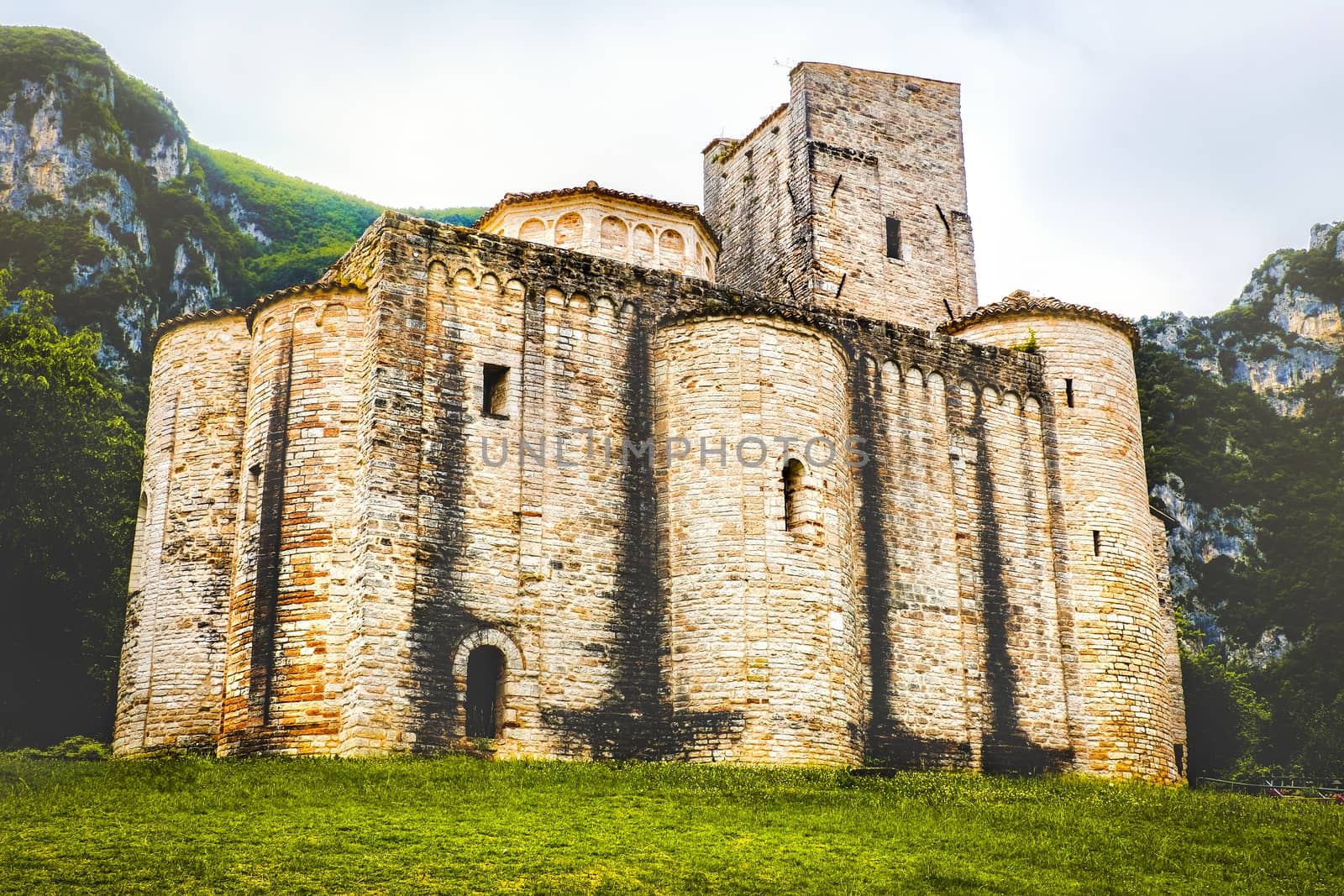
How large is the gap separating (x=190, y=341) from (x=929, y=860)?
56.8ft

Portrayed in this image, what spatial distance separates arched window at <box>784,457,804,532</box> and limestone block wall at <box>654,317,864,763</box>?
0.07 ft

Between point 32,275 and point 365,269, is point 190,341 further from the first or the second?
point 32,275

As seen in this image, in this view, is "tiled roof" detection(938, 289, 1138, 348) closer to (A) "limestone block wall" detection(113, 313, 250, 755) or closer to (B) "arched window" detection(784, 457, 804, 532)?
(B) "arched window" detection(784, 457, 804, 532)

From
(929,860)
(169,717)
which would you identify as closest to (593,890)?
(929,860)

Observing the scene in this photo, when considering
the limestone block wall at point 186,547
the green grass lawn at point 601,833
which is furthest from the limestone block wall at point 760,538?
the limestone block wall at point 186,547

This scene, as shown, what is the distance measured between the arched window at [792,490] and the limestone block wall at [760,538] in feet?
0.07

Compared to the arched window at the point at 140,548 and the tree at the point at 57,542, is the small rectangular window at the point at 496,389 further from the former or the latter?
the tree at the point at 57,542

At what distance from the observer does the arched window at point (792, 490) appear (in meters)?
24.7

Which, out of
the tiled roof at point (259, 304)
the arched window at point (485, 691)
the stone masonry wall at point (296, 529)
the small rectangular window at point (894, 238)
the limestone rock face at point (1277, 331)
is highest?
the limestone rock face at point (1277, 331)

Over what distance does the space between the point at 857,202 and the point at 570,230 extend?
29.4 ft

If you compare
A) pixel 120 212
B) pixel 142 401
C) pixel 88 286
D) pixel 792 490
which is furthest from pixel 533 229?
pixel 120 212

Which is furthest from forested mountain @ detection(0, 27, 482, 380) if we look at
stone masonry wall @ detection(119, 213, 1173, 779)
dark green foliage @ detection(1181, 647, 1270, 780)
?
dark green foliage @ detection(1181, 647, 1270, 780)

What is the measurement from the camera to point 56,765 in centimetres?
2164

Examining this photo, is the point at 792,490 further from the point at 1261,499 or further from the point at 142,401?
the point at 1261,499
